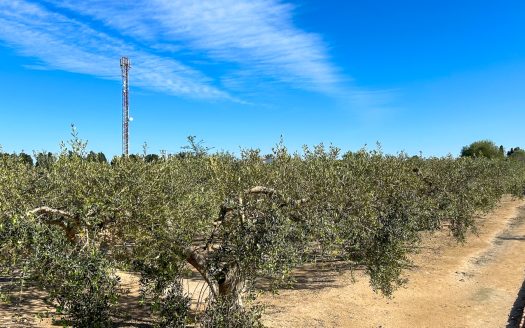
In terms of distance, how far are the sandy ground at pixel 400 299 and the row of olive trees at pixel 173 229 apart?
203cm

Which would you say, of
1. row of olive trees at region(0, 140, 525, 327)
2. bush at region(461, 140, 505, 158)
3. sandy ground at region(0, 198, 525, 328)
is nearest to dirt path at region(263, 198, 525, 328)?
sandy ground at region(0, 198, 525, 328)

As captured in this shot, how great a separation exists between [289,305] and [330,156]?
794 centimetres

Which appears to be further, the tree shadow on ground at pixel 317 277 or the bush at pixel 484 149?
the bush at pixel 484 149

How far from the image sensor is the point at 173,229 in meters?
12.4

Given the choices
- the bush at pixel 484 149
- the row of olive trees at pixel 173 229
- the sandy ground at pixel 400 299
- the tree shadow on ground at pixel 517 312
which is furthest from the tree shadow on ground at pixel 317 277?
the bush at pixel 484 149

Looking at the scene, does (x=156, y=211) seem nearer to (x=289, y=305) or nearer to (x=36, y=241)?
(x=36, y=241)

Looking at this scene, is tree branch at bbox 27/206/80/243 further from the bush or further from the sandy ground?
the bush

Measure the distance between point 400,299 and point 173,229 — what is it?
15601 mm

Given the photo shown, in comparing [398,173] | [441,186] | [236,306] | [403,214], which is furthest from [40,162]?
[441,186]

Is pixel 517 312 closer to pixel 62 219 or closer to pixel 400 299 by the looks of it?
pixel 400 299

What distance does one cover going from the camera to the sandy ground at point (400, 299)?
64.6 ft

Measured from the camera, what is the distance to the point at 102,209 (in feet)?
39.0

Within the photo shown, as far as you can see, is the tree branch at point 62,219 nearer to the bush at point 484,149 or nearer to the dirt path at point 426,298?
the dirt path at point 426,298

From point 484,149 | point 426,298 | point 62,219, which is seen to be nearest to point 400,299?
point 426,298
